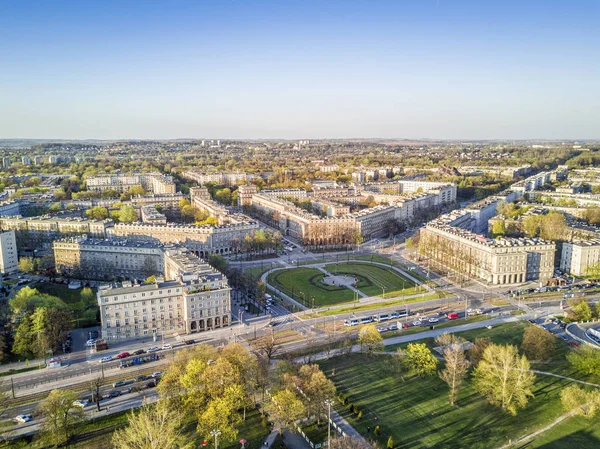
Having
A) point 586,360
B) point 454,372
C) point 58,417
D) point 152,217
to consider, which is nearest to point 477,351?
point 454,372

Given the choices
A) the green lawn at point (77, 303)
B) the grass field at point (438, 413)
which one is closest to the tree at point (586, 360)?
the grass field at point (438, 413)

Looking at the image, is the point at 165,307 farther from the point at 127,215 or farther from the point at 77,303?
the point at 127,215

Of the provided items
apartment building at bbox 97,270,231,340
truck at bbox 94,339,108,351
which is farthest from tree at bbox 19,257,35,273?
truck at bbox 94,339,108,351

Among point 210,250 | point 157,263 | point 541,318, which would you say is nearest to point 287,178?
point 210,250

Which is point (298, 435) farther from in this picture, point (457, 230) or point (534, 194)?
point (534, 194)

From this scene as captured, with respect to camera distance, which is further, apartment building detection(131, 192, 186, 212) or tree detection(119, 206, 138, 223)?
apartment building detection(131, 192, 186, 212)

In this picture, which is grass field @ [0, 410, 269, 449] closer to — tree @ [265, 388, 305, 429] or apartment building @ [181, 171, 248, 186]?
tree @ [265, 388, 305, 429]

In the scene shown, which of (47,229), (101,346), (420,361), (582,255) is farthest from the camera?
(47,229)
